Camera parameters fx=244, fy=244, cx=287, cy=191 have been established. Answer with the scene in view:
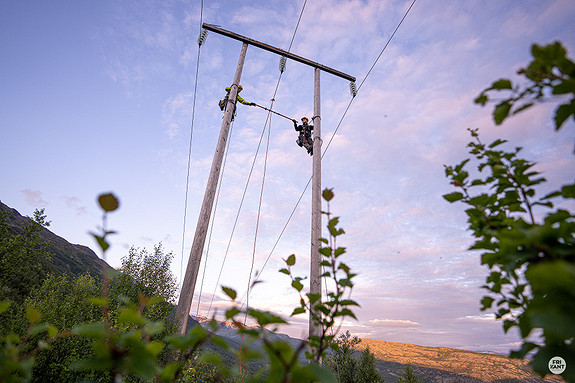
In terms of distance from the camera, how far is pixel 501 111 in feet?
2.55

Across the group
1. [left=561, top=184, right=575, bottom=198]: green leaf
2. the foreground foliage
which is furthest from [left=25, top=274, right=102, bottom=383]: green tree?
[left=561, top=184, right=575, bottom=198]: green leaf

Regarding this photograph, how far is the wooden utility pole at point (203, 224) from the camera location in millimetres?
3695

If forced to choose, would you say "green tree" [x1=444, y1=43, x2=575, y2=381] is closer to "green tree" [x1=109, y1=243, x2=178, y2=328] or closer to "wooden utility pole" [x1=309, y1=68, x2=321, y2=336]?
"wooden utility pole" [x1=309, y1=68, x2=321, y2=336]

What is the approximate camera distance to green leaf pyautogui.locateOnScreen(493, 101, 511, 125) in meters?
0.77

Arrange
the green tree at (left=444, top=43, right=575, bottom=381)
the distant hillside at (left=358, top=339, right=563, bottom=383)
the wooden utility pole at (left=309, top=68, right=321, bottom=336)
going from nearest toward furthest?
the green tree at (left=444, top=43, right=575, bottom=381)
the wooden utility pole at (left=309, top=68, right=321, bottom=336)
the distant hillside at (left=358, top=339, right=563, bottom=383)

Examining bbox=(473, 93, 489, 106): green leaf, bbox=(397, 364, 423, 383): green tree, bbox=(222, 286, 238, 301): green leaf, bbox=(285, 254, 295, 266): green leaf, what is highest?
bbox=(473, 93, 489, 106): green leaf

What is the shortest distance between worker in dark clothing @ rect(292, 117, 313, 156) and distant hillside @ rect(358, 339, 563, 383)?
104241 millimetres

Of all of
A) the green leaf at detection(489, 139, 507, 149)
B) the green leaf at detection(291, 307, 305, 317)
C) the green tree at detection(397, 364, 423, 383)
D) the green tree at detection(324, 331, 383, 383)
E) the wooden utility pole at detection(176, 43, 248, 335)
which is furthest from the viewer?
the green tree at detection(397, 364, 423, 383)

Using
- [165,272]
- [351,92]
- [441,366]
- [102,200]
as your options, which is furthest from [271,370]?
[441,366]

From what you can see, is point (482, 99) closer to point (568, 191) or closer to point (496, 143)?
point (568, 191)

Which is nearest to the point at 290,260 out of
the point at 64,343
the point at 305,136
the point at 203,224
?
the point at 203,224

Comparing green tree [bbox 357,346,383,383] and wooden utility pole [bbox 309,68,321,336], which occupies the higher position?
wooden utility pole [bbox 309,68,321,336]

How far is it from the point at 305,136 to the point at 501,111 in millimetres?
5769

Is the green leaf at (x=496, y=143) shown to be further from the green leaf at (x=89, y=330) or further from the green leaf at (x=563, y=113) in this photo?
the green leaf at (x=89, y=330)
